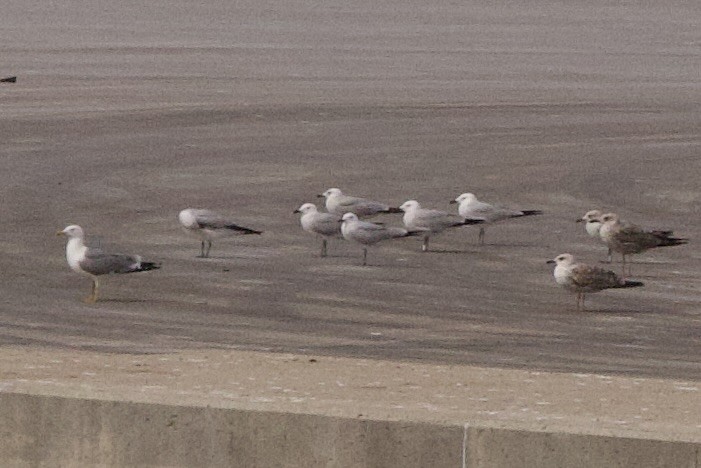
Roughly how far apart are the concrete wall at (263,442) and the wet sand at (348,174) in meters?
9.20

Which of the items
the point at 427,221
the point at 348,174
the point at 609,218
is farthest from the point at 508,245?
the point at 348,174

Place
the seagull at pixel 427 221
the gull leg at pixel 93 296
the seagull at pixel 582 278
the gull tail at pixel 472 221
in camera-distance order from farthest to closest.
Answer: the gull tail at pixel 472 221, the seagull at pixel 427 221, the gull leg at pixel 93 296, the seagull at pixel 582 278

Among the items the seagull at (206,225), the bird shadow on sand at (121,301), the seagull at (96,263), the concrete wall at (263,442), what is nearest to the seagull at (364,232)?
the seagull at (206,225)

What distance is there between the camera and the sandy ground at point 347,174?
2105cm

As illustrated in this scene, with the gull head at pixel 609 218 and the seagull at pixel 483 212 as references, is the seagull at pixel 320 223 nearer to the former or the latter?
the seagull at pixel 483 212

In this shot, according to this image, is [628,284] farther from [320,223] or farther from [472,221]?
[472,221]

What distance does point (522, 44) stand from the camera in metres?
67.7

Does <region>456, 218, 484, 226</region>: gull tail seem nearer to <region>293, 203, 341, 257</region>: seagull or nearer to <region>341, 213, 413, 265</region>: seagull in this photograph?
<region>341, 213, 413, 265</region>: seagull

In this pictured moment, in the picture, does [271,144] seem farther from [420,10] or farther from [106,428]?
[420,10]

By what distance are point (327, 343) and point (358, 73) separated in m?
37.0

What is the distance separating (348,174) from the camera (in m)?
36.4

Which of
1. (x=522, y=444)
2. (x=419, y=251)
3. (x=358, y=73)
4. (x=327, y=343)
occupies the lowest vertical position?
(x=522, y=444)

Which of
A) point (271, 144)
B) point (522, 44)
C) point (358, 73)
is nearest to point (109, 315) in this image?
point (271, 144)

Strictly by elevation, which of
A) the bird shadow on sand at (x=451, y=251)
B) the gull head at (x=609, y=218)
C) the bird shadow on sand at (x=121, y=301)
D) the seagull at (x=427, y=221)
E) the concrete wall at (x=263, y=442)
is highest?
the seagull at (x=427, y=221)
